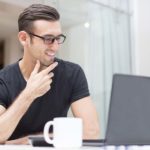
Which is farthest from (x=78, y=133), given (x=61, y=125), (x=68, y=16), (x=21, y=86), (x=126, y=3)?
(x=126, y=3)

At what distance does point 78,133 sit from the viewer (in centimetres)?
88

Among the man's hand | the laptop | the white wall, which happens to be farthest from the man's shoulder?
the white wall

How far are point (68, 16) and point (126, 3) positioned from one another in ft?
2.75

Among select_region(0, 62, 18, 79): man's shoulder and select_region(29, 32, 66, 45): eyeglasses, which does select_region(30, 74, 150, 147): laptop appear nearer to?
select_region(29, 32, 66, 45): eyeglasses

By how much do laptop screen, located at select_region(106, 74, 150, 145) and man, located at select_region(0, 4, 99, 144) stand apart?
0.63 metres

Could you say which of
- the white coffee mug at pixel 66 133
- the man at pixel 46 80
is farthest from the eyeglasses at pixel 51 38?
the white coffee mug at pixel 66 133

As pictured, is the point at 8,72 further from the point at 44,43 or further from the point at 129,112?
the point at 129,112

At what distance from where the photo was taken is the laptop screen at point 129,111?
0.77 metres

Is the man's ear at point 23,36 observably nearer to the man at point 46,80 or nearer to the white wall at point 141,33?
the man at point 46,80

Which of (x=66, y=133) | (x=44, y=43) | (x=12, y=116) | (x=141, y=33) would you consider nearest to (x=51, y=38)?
(x=44, y=43)

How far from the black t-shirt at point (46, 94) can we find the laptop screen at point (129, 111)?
0.78 m

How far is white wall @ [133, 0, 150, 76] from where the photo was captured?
3738 millimetres

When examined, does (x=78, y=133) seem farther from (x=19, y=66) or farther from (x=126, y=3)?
(x=126, y=3)

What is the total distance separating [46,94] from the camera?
5.12 ft
